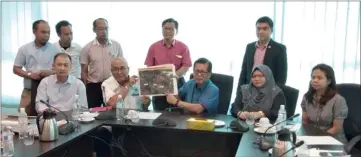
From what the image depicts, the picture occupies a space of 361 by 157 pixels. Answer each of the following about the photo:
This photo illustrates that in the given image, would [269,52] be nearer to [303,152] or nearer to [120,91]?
[120,91]

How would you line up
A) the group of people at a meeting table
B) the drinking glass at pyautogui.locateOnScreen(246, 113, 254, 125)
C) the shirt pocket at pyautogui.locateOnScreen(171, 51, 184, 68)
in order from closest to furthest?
the drinking glass at pyautogui.locateOnScreen(246, 113, 254, 125) → the group of people at a meeting table → the shirt pocket at pyautogui.locateOnScreen(171, 51, 184, 68)

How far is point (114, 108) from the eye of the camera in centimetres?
321

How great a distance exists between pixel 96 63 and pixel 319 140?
2419 mm

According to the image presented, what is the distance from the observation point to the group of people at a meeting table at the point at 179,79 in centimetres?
282

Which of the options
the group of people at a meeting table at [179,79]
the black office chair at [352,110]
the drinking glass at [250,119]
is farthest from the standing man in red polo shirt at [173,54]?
the black office chair at [352,110]

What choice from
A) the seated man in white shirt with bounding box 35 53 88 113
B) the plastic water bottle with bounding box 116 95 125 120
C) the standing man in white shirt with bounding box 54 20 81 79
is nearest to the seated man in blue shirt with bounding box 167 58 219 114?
the plastic water bottle with bounding box 116 95 125 120

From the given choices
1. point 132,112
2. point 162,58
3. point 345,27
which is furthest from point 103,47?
point 345,27

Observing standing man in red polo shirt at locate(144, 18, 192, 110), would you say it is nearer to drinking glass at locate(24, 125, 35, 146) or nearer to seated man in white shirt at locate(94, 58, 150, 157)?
seated man in white shirt at locate(94, 58, 150, 157)

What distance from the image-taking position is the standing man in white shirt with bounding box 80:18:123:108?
3.86 metres

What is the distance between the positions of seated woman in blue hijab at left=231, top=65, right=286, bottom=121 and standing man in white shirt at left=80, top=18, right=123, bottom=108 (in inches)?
61.3

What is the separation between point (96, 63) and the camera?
3861 mm

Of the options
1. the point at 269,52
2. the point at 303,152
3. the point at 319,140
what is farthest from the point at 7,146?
the point at 269,52

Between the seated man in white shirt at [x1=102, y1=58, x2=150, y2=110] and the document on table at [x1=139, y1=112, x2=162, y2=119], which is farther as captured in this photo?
the seated man in white shirt at [x1=102, y1=58, x2=150, y2=110]

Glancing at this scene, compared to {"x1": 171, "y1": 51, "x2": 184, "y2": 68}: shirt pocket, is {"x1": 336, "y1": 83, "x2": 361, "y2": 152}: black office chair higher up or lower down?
lower down
